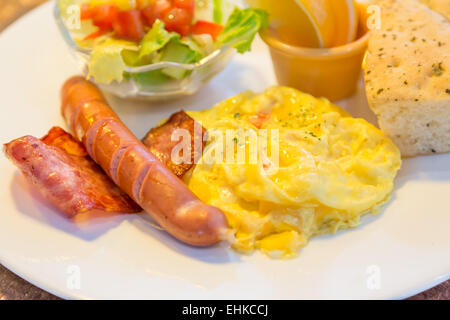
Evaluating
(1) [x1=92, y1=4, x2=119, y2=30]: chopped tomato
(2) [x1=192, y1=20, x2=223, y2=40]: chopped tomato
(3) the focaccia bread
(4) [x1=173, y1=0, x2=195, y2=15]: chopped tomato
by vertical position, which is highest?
(1) [x1=92, y1=4, x2=119, y2=30]: chopped tomato

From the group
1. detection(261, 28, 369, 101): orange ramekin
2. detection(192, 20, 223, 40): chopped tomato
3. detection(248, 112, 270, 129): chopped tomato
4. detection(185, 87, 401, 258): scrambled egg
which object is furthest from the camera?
detection(192, 20, 223, 40): chopped tomato

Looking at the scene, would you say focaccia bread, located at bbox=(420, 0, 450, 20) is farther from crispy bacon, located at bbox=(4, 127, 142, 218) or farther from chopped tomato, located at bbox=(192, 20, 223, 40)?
crispy bacon, located at bbox=(4, 127, 142, 218)

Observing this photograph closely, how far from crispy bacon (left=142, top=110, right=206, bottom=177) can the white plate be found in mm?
367

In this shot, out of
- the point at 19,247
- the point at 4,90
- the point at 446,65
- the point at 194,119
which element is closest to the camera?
the point at 19,247

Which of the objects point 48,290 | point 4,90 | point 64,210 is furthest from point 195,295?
point 4,90

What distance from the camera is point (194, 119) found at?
9.34 feet

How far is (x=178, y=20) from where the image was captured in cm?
304

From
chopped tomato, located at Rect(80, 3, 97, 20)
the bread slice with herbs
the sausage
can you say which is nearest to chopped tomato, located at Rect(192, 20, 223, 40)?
chopped tomato, located at Rect(80, 3, 97, 20)

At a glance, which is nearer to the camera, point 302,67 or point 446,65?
point 446,65

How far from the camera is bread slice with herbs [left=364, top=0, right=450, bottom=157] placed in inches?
98.5

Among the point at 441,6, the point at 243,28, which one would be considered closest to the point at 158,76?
the point at 243,28

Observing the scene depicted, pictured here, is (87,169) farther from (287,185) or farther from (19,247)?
(287,185)

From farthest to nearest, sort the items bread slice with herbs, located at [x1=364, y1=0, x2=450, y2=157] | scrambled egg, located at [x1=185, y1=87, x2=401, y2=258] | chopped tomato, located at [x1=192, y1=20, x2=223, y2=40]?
chopped tomato, located at [x1=192, y1=20, x2=223, y2=40] < bread slice with herbs, located at [x1=364, y1=0, x2=450, y2=157] < scrambled egg, located at [x1=185, y1=87, x2=401, y2=258]

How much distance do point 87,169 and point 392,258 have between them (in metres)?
1.69
